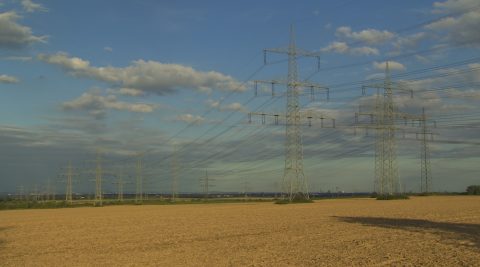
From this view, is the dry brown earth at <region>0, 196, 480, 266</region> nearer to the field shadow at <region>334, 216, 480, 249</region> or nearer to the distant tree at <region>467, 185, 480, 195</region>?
the field shadow at <region>334, 216, 480, 249</region>

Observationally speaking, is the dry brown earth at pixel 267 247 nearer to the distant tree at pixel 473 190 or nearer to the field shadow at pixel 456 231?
the field shadow at pixel 456 231

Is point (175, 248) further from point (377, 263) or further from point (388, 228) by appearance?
point (388, 228)

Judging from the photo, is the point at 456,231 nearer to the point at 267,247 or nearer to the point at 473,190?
the point at 267,247

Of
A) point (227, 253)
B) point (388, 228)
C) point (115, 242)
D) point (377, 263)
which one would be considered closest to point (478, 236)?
point (388, 228)

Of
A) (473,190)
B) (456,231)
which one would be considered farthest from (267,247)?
(473,190)

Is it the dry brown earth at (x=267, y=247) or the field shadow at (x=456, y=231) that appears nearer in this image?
the dry brown earth at (x=267, y=247)

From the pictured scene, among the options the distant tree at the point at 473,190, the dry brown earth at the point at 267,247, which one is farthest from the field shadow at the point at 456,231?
the distant tree at the point at 473,190

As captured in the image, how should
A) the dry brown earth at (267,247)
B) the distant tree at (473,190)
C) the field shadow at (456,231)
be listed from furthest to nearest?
the distant tree at (473,190), the field shadow at (456,231), the dry brown earth at (267,247)

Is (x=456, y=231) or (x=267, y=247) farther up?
(x=456, y=231)

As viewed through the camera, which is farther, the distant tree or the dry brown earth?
the distant tree

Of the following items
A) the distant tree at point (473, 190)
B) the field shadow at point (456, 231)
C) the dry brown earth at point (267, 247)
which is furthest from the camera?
the distant tree at point (473, 190)

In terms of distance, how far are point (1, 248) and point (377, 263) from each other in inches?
777

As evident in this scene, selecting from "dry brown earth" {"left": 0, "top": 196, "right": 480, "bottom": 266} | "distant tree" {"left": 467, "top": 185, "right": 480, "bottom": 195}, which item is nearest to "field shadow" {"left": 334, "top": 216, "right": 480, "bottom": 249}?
"dry brown earth" {"left": 0, "top": 196, "right": 480, "bottom": 266}

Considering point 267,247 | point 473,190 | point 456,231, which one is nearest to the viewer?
point 267,247
